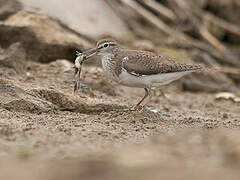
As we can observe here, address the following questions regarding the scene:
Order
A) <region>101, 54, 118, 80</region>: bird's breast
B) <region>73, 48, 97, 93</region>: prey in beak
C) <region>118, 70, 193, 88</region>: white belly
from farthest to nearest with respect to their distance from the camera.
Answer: <region>73, 48, 97, 93</region>: prey in beak < <region>101, 54, 118, 80</region>: bird's breast < <region>118, 70, 193, 88</region>: white belly

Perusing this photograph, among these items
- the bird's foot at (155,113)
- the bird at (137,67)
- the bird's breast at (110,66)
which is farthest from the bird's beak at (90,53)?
the bird's foot at (155,113)

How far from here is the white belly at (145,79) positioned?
7.01m

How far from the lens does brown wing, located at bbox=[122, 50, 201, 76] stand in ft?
23.2

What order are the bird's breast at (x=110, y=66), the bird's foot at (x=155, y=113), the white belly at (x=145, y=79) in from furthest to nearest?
the bird's foot at (x=155, y=113), the bird's breast at (x=110, y=66), the white belly at (x=145, y=79)

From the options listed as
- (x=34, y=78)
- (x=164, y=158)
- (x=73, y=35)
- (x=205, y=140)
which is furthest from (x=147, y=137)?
(x=73, y=35)

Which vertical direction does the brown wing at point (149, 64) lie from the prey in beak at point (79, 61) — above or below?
above

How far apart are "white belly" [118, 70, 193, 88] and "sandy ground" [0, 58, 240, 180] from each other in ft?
1.37

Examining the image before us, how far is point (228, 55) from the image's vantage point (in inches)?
536

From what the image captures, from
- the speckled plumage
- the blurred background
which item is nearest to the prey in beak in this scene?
the speckled plumage

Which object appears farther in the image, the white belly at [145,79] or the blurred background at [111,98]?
the white belly at [145,79]

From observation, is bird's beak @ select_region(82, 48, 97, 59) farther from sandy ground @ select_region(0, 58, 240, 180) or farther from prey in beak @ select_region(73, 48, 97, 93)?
sandy ground @ select_region(0, 58, 240, 180)

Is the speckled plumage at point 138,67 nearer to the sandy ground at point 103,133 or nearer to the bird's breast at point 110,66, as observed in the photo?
the bird's breast at point 110,66

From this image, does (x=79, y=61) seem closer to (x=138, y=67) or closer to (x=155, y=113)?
(x=138, y=67)

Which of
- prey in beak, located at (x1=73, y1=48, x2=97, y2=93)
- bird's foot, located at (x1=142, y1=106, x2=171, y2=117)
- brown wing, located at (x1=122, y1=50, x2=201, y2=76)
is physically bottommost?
bird's foot, located at (x1=142, y1=106, x2=171, y2=117)
